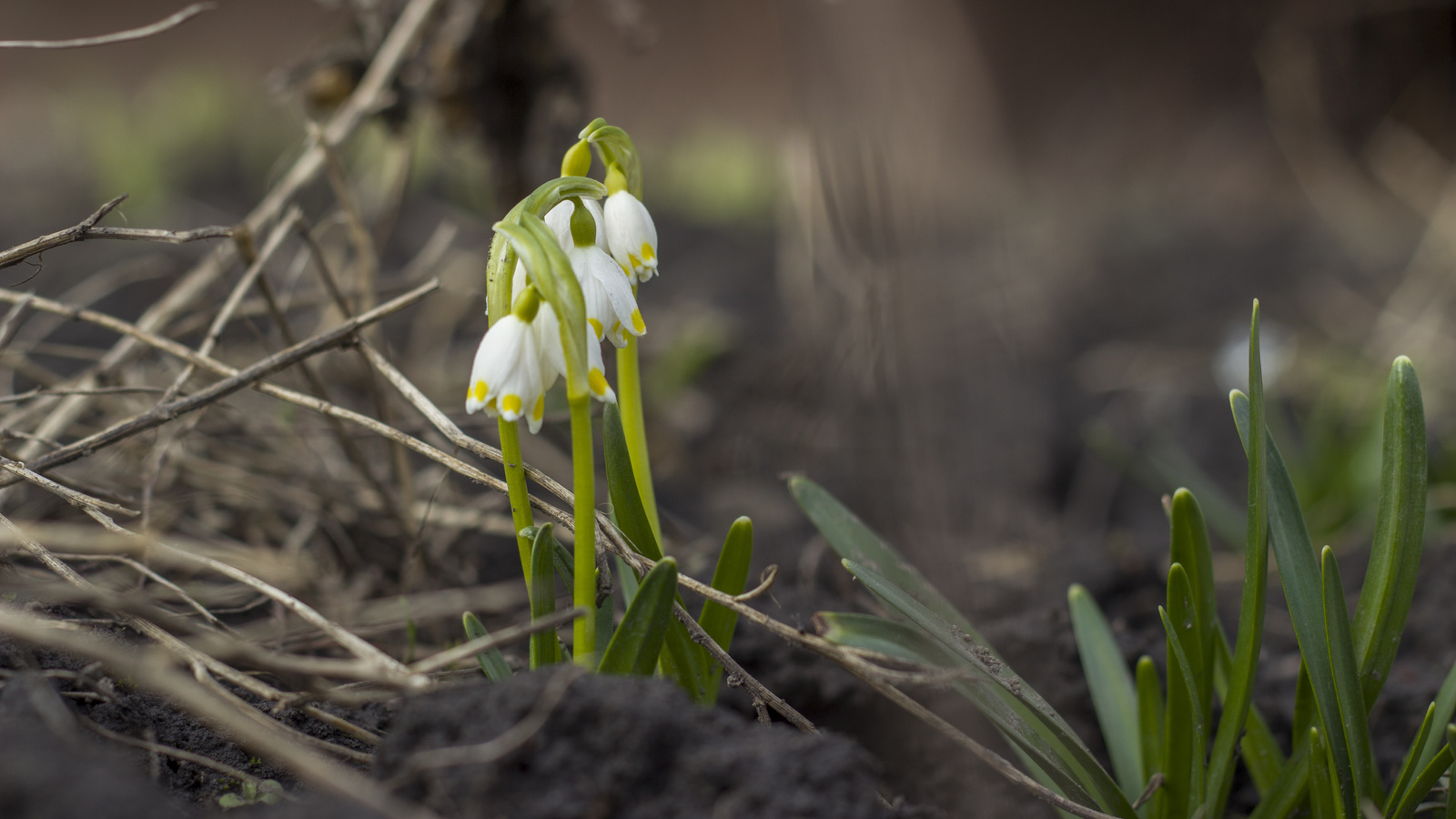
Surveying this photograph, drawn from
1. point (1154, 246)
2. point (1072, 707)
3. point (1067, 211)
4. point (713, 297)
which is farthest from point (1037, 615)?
point (1067, 211)

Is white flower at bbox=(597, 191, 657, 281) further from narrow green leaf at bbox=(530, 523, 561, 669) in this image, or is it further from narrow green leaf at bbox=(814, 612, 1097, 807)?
narrow green leaf at bbox=(814, 612, 1097, 807)

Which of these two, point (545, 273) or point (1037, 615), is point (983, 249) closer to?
point (1037, 615)

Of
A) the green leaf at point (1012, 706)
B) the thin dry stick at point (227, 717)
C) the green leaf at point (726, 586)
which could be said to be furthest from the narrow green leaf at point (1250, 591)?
the thin dry stick at point (227, 717)

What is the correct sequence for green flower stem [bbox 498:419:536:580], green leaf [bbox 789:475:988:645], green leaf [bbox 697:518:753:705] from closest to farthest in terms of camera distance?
green flower stem [bbox 498:419:536:580]
green leaf [bbox 697:518:753:705]
green leaf [bbox 789:475:988:645]

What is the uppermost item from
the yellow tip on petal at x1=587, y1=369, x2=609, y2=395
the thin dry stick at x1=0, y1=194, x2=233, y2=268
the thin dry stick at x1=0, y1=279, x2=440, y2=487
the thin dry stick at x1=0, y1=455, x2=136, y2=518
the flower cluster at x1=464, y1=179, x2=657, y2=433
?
the thin dry stick at x1=0, y1=194, x2=233, y2=268

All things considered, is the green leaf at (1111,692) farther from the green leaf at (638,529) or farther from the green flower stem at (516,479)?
the green flower stem at (516,479)

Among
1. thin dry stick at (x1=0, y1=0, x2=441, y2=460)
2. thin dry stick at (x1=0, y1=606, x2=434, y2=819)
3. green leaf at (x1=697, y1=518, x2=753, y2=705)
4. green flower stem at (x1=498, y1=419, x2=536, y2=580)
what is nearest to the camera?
thin dry stick at (x1=0, y1=606, x2=434, y2=819)

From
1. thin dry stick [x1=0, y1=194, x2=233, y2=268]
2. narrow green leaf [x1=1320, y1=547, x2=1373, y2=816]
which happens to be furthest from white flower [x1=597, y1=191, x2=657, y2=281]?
narrow green leaf [x1=1320, y1=547, x2=1373, y2=816]
